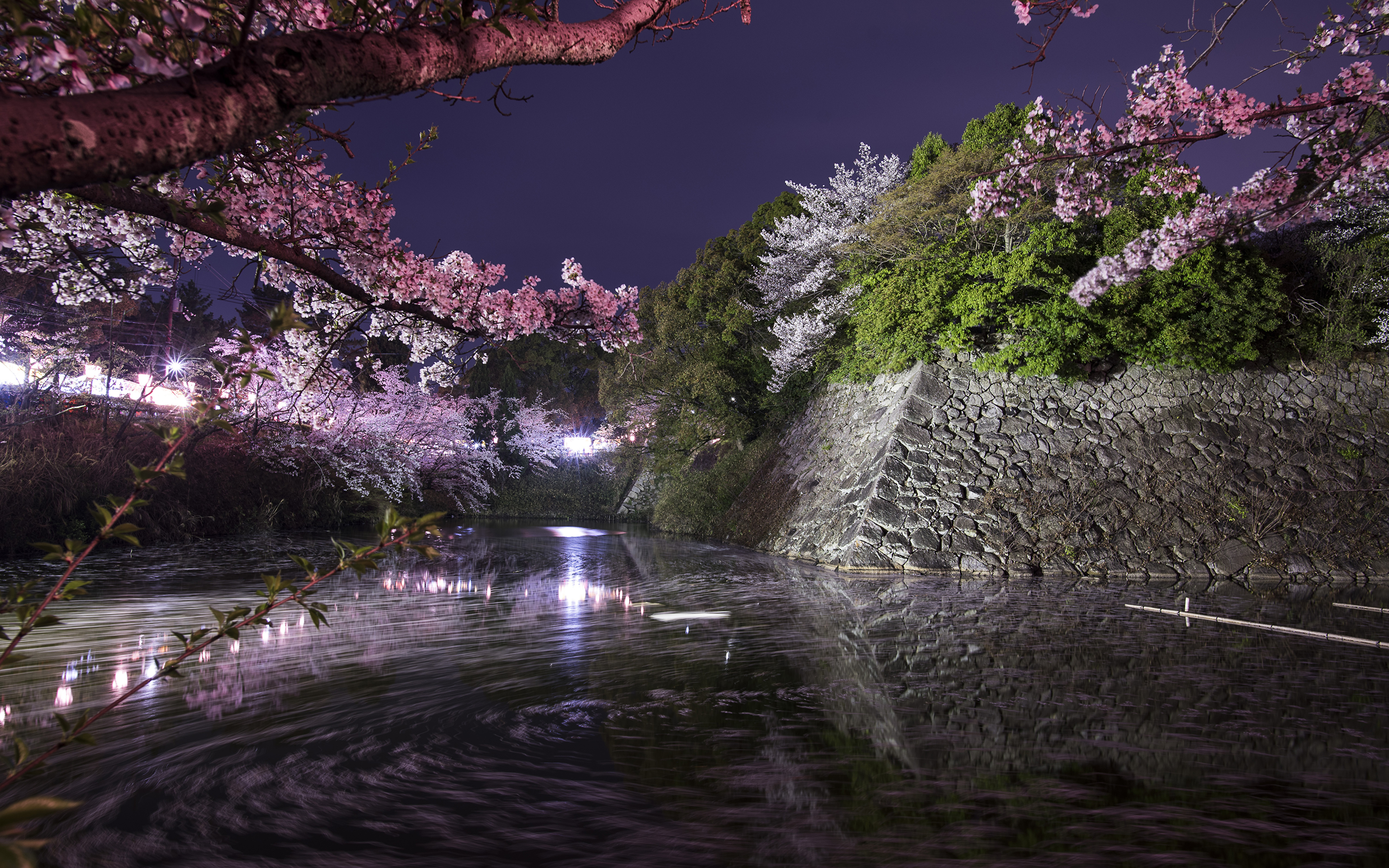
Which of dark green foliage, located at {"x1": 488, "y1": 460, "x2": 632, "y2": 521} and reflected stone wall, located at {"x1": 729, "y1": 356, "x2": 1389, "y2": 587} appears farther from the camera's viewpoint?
dark green foliage, located at {"x1": 488, "y1": 460, "x2": 632, "y2": 521}

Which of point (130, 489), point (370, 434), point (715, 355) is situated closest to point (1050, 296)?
point (715, 355)

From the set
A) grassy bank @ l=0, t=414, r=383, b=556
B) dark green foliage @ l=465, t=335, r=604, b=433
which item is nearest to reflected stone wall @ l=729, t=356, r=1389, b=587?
grassy bank @ l=0, t=414, r=383, b=556

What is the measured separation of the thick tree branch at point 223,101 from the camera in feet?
5.07

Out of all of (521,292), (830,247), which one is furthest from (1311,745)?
(830,247)

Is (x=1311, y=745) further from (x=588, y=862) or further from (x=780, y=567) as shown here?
(x=780, y=567)

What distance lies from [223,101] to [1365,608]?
10.2 m

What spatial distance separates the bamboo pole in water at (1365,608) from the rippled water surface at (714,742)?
83cm

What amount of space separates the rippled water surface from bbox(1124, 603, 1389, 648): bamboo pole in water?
0.49 feet

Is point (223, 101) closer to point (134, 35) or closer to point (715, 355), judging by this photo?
point (134, 35)

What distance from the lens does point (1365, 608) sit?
694 centimetres

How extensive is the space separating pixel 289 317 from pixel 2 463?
34.8ft

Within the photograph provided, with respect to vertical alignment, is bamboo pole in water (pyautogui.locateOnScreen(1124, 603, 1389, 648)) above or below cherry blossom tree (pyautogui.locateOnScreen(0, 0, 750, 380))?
below

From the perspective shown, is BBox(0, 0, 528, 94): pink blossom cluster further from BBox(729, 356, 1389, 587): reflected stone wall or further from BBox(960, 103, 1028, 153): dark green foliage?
BBox(960, 103, 1028, 153): dark green foliage

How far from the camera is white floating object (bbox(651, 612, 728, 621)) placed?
6379mm
